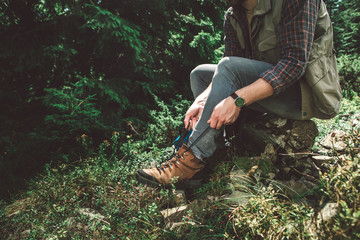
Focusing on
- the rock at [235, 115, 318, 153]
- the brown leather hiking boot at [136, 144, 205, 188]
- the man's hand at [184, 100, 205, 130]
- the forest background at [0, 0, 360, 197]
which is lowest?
the rock at [235, 115, 318, 153]

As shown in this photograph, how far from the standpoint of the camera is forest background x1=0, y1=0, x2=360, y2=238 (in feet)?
9.62

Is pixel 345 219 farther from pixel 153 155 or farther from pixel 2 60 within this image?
pixel 2 60

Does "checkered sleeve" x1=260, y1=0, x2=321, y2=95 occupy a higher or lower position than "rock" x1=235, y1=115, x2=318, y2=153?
higher

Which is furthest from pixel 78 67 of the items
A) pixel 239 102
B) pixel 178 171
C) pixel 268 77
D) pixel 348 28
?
pixel 348 28

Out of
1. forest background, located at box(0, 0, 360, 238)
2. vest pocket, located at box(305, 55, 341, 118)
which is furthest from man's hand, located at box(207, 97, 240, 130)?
forest background, located at box(0, 0, 360, 238)

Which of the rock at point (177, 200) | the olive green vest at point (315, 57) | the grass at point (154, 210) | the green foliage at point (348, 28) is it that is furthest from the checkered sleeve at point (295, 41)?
the green foliage at point (348, 28)

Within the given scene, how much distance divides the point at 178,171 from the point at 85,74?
2.73 meters

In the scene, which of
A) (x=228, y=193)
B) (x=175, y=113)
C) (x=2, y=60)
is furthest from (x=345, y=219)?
(x=2, y=60)

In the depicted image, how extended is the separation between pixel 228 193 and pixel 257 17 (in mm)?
1493

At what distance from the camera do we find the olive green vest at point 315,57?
5.43 ft

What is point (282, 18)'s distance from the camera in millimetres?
1689

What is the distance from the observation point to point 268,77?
160 cm

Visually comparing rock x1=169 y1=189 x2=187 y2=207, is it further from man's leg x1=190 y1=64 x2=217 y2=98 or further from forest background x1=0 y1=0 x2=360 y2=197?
forest background x1=0 y1=0 x2=360 y2=197


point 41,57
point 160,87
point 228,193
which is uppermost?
point 41,57
